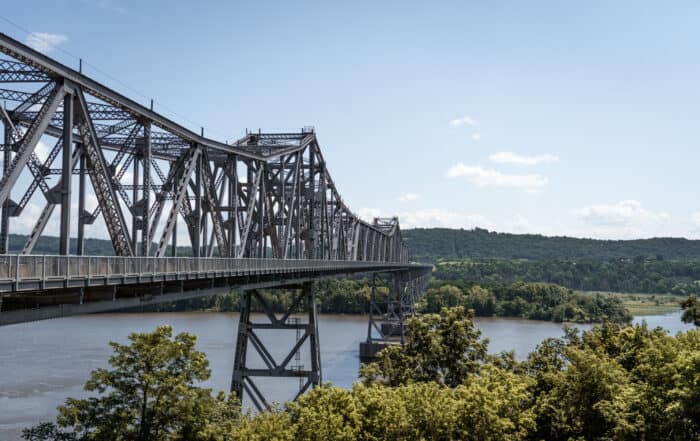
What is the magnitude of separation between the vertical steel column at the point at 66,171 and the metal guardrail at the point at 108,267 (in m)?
1.32

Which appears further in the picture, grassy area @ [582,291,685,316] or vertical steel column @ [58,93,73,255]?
grassy area @ [582,291,685,316]

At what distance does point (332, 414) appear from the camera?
21250 mm

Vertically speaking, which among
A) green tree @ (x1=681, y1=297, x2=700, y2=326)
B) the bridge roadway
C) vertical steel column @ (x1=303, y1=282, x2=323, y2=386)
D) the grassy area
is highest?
the bridge roadway

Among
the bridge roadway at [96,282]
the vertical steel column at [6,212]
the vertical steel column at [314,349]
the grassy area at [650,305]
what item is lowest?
the grassy area at [650,305]

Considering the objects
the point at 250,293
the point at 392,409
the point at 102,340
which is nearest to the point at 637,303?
the point at 102,340

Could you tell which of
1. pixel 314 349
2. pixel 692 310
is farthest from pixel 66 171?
pixel 692 310

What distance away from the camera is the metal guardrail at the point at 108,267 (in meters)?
15.0

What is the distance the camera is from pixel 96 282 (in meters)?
18.1

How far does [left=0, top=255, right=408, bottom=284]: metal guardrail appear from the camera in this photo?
15.0m

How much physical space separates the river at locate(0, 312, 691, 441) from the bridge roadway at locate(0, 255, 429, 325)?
20.0 meters

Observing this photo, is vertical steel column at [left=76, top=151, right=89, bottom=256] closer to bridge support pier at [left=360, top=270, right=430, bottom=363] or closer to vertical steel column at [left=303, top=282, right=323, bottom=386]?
vertical steel column at [left=303, top=282, right=323, bottom=386]

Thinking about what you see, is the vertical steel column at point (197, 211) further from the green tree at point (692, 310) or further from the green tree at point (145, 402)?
the green tree at point (692, 310)

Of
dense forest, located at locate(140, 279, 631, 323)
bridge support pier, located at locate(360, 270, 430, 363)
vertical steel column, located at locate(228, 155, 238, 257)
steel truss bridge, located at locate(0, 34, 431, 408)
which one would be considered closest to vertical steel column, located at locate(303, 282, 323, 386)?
steel truss bridge, located at locate(0, 34, 431, 408)

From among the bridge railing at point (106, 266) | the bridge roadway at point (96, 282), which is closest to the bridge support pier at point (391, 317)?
the bridge railing at point (106, 266)
